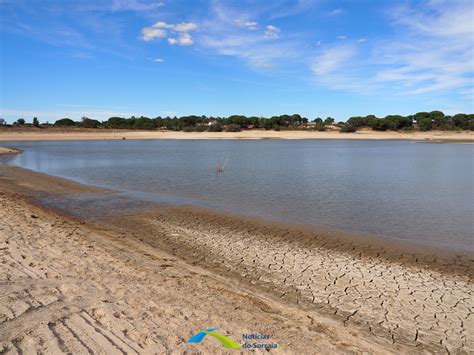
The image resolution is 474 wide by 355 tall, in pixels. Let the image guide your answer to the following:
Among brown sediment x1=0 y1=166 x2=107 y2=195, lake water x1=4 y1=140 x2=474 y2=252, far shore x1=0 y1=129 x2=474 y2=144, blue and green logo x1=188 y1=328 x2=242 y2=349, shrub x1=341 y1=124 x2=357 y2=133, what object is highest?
shrub x1=341 y1=124 x2=357 y2=133

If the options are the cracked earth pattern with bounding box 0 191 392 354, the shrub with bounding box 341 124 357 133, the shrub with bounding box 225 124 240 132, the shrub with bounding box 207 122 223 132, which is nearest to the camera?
the cracked earth pattern with bounding box 0 191 392 354

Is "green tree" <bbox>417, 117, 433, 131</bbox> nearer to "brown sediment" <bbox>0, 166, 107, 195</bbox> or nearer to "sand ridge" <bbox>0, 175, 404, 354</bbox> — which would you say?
"brown sediment" <bbox>0, 166, 107, 195</bbox>

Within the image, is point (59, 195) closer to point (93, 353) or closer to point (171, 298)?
point (171, 298)

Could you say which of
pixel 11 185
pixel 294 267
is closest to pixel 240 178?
pixel 11 185

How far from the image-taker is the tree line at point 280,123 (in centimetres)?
9756

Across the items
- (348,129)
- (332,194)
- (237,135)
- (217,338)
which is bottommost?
(332,194)

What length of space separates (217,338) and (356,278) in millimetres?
3445

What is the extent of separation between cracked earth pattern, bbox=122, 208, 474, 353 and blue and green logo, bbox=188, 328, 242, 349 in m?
1.85

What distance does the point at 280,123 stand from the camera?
360 feet

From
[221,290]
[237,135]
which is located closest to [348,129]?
[237,135]

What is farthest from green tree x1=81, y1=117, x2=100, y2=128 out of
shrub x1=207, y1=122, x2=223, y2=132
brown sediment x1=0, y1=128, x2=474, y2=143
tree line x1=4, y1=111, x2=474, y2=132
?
shrub x1=207, y1=122, x2=223, y2=132

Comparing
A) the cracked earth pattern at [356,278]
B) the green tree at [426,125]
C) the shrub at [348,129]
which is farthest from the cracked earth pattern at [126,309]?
the green tree at [426,125]

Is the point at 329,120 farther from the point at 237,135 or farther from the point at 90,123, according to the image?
the point at 90,123

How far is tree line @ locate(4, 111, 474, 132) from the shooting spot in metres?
97.6
